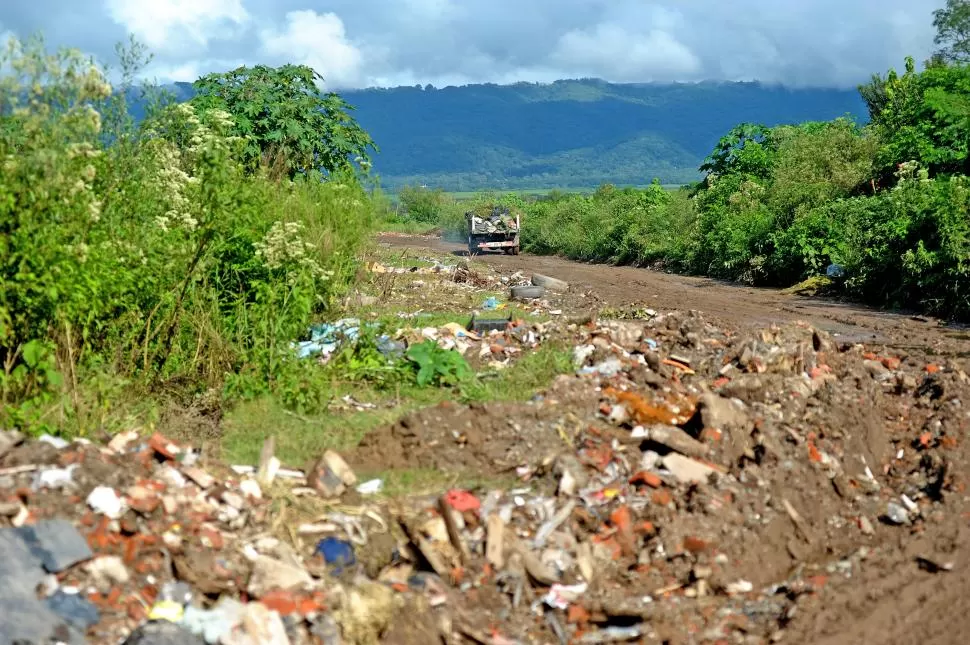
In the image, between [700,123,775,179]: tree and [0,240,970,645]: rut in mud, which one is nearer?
[0,240,970,645]: rut in mud

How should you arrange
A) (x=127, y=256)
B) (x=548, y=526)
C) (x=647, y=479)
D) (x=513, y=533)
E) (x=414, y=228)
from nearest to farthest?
1. (x=513, y=533)
2. (x=548, y=526)
3. (x=647, y=479)
4. (x=127, y=256)
5. (x=414, y=228)

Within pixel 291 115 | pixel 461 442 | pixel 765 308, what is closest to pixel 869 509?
pixel 461 442

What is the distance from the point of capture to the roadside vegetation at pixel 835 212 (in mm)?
15336

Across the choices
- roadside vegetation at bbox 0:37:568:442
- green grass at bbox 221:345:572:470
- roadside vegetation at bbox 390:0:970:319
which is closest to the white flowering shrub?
roadside vegetation at bbox 0:37:568:442

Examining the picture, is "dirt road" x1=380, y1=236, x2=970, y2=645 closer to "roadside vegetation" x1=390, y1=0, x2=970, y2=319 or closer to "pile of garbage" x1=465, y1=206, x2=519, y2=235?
"roadside vegetation" x1=390, y1=0, x2=970, y2=319

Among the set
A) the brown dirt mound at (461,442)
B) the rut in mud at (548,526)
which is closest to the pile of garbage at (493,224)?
the rut in mud at (548,526)

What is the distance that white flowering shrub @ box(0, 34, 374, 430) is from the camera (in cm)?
676

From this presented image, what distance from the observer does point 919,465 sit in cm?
788

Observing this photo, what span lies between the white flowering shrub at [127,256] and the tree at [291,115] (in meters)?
5.56

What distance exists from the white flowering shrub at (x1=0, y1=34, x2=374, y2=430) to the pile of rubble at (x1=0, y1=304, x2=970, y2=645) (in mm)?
1204

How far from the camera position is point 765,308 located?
16.2 metres

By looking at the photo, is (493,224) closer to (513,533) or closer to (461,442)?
(461,442)

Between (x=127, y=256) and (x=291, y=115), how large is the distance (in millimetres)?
9506

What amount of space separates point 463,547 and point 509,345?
16.0 feet
